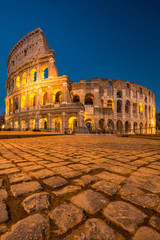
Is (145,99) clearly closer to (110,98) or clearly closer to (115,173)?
(110,98)

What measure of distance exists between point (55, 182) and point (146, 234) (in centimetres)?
91

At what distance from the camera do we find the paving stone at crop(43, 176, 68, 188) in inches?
47.1

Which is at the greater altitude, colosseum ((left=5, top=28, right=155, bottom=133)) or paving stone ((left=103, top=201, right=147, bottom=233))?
colosseum ((left=5, top=28, right=155, bottom=133))

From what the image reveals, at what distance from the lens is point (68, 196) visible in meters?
1.01

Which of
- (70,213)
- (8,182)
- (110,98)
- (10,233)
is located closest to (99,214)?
(70,213)

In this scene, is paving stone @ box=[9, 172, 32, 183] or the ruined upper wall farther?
the ruined upper wall

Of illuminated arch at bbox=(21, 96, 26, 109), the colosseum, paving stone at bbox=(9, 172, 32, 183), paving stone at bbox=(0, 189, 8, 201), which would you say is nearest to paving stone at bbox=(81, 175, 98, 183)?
paving stone at bbox=(9, 172, 32, 183)

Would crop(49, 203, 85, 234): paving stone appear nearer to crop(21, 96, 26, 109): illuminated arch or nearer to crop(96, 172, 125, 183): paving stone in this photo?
crop(96, 172, 125, 183): paving stone

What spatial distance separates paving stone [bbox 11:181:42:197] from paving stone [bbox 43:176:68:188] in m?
0.11

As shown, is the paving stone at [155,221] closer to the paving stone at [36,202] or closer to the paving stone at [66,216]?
the paving stone at [66,216]

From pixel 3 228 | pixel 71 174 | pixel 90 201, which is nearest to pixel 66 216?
pixel 90 201

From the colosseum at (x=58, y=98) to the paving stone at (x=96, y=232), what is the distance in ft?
50.9

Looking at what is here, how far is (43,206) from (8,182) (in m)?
0.67

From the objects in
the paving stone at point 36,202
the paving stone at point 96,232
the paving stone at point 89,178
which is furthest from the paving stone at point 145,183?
the paving stone at point 36,202
